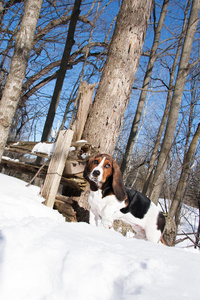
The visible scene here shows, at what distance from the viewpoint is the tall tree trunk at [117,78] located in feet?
12.6

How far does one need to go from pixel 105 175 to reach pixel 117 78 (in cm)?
187

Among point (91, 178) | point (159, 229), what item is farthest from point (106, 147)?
point (159, 229)

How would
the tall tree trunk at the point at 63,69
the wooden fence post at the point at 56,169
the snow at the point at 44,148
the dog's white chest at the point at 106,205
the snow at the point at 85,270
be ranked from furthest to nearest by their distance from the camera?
the tall tree trunk at the point at 63,69
the snow at the point at 44,148
the wooden fence post at the point at 56,169
the dog's white chest at the point at 106,205
the snow at the point at 85,270

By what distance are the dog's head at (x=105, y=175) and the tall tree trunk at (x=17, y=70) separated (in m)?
2.43

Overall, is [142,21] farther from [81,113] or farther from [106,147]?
[106,147]

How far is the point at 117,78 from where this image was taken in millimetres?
3900

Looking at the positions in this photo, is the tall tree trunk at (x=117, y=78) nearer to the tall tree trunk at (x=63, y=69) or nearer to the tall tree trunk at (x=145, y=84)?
the tall tree trunk at (x=63, y=69)

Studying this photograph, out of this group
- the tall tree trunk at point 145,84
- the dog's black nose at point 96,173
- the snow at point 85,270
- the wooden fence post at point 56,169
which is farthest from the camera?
the tall tree trunk at point 145,84

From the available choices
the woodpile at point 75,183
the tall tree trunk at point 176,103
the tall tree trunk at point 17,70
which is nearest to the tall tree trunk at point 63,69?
the tall tree trunk at point 17,70

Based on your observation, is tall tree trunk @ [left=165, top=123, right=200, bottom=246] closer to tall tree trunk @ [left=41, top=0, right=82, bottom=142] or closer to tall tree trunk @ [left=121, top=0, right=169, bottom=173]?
tall tree trunk @ [left=121, top=0, right=169, bottom=173]

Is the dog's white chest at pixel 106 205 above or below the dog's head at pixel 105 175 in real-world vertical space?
below

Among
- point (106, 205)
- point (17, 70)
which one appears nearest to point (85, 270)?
point (106, 205)

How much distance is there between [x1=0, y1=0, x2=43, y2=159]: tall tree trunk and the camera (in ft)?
14.7

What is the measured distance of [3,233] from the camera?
1.47 metres
